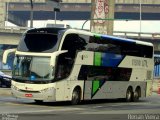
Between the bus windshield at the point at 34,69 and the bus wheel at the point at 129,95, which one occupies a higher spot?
the bus windshield at the point at 34,69

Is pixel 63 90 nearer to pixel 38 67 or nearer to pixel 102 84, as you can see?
pixel 38 67

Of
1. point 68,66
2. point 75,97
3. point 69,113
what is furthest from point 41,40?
point 69,113

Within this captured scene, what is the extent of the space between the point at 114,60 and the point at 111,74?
30.9 inches

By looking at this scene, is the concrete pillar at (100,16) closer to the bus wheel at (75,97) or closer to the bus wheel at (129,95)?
the bus wheel at (129,95)

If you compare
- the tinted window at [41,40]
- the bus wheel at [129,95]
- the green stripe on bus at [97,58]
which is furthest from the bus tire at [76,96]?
the bus wheel at [129,95]

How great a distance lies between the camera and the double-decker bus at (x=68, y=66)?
22500 millimetres

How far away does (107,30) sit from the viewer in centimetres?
5591

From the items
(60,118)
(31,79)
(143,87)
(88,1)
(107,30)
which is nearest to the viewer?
(60,118)

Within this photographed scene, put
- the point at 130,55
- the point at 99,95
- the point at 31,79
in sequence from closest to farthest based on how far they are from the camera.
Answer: the point at 31,79
the point at 99,95
the point at 130,55

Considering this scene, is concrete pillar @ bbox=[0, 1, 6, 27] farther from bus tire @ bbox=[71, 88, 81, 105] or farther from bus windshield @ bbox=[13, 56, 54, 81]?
bus windshield @ bbox=[13, 56, 54, 81]

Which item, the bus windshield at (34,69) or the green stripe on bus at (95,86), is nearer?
the bus windshield at (34,69)

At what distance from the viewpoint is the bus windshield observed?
22.4 metres

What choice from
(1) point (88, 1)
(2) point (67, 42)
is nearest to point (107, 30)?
(2) point (67, 42)

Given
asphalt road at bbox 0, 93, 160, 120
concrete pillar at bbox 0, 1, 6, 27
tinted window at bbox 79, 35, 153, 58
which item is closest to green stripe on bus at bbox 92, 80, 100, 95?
tinted window at bbox 79, 35, 153, 58
